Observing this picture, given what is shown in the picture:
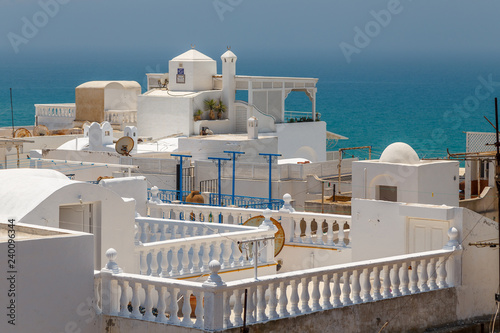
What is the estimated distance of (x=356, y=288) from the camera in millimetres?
15680

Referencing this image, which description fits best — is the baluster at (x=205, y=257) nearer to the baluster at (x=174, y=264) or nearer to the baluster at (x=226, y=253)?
the baluster at (x=226, y=253)

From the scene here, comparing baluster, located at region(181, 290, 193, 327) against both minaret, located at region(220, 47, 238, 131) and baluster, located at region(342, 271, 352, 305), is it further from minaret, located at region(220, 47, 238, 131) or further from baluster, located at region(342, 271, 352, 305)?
minaret, located at region(220, 47, 238, 131)

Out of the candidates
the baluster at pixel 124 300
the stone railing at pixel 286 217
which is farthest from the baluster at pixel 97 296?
the stone railing at pixel 286 217

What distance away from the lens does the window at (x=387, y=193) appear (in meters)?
20.3

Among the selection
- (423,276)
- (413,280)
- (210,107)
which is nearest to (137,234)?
(413,280)

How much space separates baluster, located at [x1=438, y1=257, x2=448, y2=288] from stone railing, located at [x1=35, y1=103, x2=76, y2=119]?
44289 mm

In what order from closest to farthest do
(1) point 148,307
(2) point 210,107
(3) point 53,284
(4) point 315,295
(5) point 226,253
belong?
(3) point 53,284 < (1) point 148,307 < (4) point 315,295 < (5) point 226,253 < (2) point 210,107

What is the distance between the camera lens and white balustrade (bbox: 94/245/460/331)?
13695 millimetres

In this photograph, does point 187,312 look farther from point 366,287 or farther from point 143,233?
point 143,233

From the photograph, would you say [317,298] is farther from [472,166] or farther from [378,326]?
[472,166]

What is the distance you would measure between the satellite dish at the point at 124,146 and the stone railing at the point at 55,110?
2240 cm

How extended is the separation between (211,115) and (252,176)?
17490 mm

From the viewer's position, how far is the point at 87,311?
1420cm

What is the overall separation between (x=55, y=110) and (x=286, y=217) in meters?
41.2
